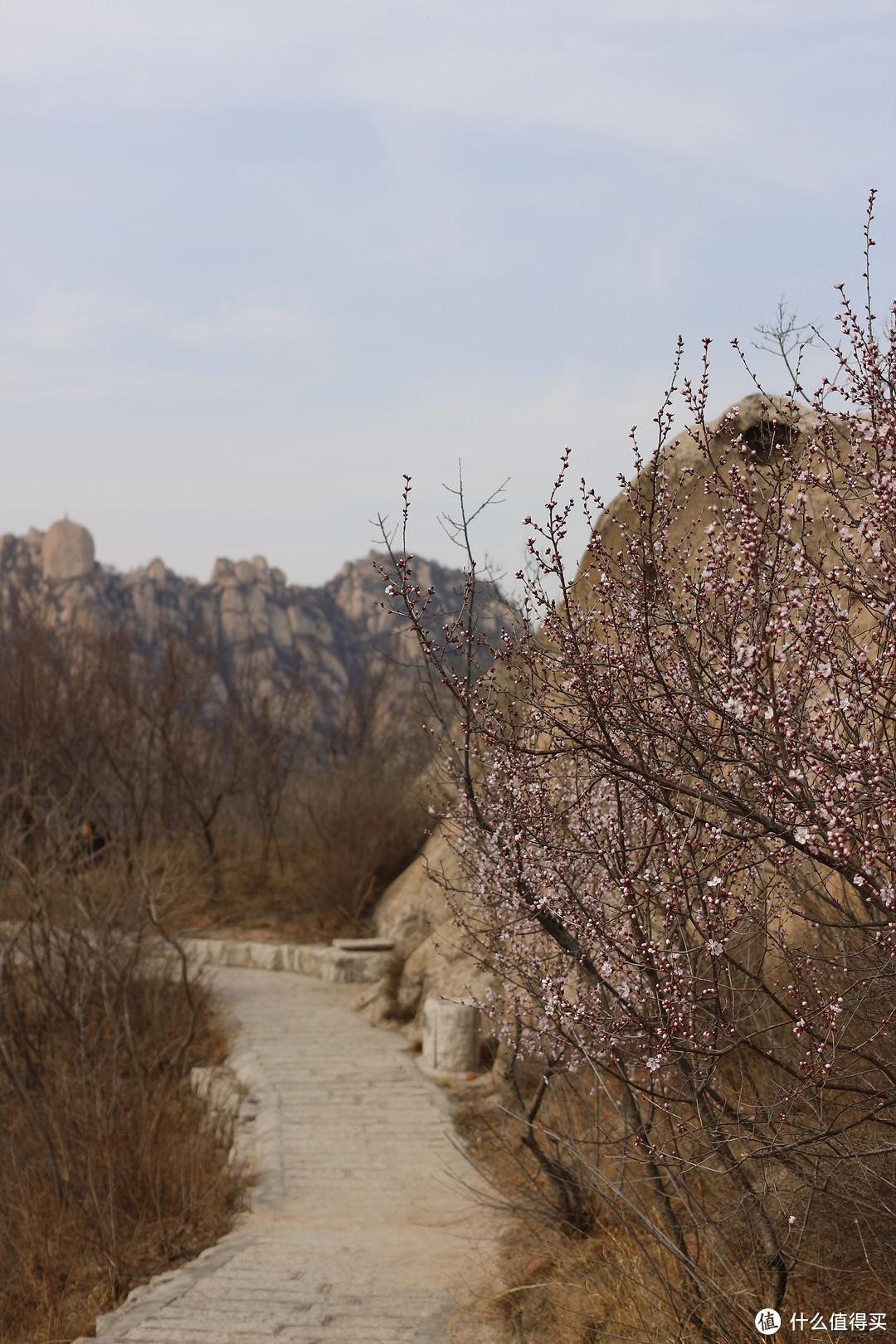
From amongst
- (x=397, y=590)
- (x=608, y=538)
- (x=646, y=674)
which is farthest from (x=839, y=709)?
(x=608, y=538)

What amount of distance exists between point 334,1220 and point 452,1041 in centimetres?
283

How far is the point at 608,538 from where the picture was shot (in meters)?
6.47

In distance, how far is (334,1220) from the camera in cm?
633

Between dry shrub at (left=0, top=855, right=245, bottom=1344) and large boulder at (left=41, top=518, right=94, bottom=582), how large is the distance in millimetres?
54511

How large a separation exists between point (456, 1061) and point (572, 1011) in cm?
612

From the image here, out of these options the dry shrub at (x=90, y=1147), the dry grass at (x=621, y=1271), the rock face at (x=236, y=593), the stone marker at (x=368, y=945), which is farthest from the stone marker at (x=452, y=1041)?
the rock face at (x=236, y=593)

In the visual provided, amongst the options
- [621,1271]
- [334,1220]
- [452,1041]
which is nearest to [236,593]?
[452,1041]

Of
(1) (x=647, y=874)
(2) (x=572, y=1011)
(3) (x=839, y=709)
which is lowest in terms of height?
(2) (x=572, y=1011)

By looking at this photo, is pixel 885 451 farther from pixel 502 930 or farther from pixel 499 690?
pixel 502 930

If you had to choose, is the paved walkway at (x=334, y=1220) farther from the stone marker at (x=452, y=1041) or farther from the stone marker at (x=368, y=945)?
the stone marker at (x=368, y=945)

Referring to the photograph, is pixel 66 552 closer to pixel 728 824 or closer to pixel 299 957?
pixel 299 957

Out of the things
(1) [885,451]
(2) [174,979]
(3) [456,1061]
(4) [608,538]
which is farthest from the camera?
(2) [174,979]

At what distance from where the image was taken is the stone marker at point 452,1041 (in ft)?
29.7

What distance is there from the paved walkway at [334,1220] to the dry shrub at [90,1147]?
0.37 m
